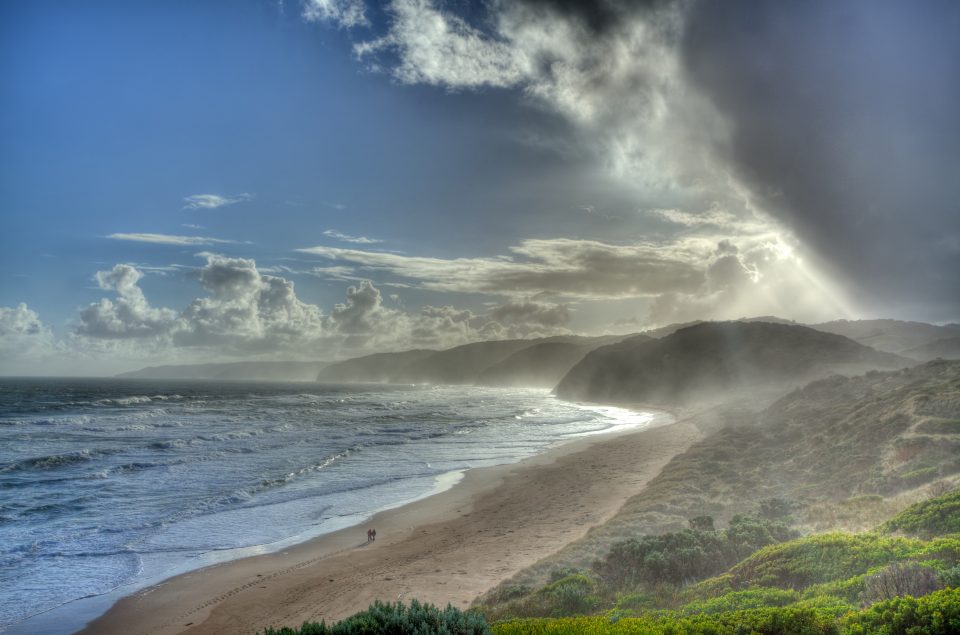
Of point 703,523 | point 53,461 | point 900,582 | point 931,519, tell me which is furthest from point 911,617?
point 53,461

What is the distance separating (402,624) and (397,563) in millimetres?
9999

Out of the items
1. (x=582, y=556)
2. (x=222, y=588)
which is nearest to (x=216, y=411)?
(x=222, y=588)

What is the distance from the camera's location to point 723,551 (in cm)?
1128

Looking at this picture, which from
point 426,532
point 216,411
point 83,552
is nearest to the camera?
point 83,552

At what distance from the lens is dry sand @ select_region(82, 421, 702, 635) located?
11945mm

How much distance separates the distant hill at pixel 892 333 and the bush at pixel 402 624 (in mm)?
105437

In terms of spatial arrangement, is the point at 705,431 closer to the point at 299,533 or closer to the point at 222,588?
the point at 299,533

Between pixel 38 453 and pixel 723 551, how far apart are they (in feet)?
137

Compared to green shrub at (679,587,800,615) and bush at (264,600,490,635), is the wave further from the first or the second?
green shrub at (679,587,800,615)

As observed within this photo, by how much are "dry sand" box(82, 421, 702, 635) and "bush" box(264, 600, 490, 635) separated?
19.8 ft

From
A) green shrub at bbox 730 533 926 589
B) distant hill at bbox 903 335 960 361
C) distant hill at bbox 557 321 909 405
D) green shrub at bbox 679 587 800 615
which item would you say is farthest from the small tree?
distant hill at bbox 903 335 960 361

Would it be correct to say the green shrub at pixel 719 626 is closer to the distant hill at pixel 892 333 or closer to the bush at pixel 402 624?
the bush at pixel 402 624

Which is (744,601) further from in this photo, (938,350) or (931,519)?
(938,350)

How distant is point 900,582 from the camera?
264 inches
